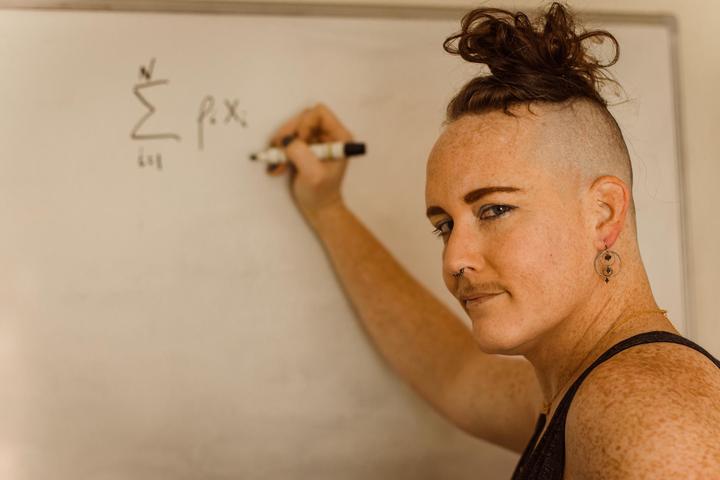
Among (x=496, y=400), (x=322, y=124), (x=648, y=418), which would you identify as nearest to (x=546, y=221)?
(x=648, y=418)

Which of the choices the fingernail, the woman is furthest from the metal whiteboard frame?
the woman

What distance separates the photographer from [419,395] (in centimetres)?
159

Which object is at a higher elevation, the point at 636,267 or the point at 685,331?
the point at 636,267

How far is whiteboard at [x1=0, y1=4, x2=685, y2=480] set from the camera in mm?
1448

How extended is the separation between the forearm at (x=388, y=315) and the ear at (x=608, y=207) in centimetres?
51

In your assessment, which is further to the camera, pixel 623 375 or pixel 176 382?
pixel 176 382

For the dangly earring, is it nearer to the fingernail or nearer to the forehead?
the forehead

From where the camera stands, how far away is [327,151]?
1.54 meters

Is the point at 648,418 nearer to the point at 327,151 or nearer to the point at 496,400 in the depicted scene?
the point at 496,400

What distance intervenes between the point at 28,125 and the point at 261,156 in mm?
388

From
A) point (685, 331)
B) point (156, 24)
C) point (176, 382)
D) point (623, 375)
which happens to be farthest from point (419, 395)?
point (156, 24)

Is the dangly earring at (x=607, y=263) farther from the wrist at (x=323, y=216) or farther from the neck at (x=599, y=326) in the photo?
the wrist at (x=323, y=216)

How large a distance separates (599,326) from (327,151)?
2.00ft

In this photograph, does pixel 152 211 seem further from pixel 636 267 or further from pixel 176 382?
pixel 636 267
